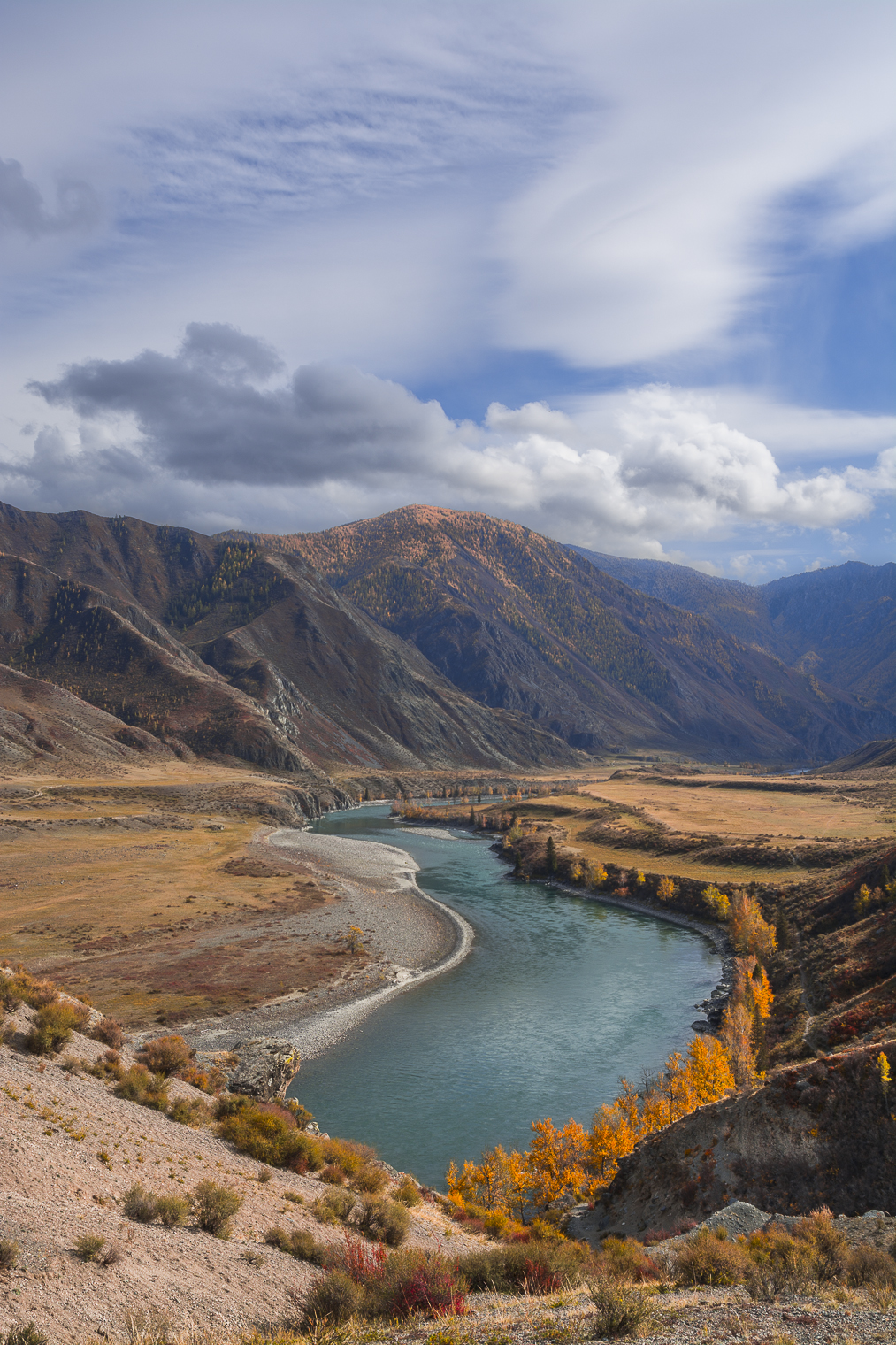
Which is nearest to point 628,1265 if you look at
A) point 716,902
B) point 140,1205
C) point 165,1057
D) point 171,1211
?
point 171,1211

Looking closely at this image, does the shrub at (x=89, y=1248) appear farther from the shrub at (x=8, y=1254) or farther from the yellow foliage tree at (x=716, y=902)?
the yellow foliage tree at (x=716, y=902)

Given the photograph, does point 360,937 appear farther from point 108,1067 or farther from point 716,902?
point 108,1067

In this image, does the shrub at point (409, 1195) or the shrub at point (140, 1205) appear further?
Result: the shrub at point (409, 1195)

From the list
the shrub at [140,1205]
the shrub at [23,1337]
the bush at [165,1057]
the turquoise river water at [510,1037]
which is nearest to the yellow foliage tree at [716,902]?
the turquoise river water at [510,1037]

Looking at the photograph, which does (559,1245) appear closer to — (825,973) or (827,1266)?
(827,1266)

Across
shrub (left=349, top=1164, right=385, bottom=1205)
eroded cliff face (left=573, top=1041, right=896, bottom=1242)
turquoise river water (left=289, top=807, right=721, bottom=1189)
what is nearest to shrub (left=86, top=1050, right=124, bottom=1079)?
shrub (left=349, top=1164, right=385, bottom=1205)

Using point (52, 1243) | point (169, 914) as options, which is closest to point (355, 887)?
point (169, 914)
